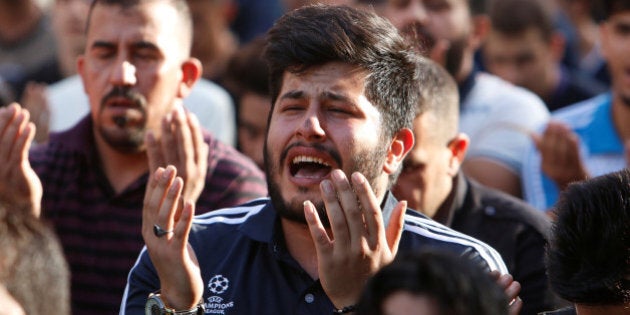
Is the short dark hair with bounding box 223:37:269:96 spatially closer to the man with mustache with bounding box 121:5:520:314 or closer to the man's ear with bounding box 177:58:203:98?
the man's ear with bounding box 177:58:203:98

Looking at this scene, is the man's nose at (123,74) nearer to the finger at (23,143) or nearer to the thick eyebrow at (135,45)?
the thick eyebrow at (135,45)

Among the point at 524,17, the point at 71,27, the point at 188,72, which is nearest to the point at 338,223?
the point at 188,72

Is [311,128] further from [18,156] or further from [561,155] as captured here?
[561,155]

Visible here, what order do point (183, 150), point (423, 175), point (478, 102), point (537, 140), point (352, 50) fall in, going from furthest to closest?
point (478, 102) → point (537, 140) → point (423, 175) → point (183, 150) → point (352, 50)

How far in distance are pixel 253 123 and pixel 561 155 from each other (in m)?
1.97

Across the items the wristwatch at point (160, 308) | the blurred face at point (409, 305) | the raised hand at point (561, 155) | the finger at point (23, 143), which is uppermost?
the blurred face at point (409, 305)

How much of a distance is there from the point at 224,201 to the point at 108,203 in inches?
21.1

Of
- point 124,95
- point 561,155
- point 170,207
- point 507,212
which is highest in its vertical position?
point 170,207

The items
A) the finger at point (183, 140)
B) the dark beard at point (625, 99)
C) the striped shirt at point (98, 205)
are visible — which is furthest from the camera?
the dark beard at point (625, 99)

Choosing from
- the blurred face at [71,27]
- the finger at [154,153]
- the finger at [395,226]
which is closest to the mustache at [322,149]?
the finger at [395,226]

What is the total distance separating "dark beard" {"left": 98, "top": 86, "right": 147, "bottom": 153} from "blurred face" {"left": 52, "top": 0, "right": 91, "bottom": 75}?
256cm

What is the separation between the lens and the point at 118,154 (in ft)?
18.0

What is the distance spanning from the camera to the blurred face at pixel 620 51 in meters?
6.46

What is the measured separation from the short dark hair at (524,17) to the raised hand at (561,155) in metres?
2.51
